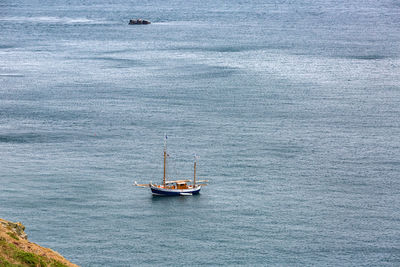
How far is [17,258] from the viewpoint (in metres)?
50.9

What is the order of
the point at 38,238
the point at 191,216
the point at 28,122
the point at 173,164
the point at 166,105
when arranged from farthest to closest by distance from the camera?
the point at 166,105 < the point at 28,122 < the point at 173,164 < the point at 191,216 < the point at 38,238

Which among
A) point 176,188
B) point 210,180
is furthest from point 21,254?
point 210,180

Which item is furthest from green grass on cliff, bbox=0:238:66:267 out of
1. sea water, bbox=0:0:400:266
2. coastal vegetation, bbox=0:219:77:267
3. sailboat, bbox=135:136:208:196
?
sailboat, bbox=135:136:208:196

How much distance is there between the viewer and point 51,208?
12862 centimetres

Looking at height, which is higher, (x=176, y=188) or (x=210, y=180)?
(x=210, y=180)

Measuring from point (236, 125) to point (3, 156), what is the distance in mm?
63831

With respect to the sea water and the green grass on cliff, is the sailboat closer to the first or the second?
the sea water

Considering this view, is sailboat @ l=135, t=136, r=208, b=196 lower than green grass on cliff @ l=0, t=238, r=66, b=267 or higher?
higher

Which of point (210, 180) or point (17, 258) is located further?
point (210, 180)

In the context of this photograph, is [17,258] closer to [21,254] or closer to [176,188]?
[21,254]

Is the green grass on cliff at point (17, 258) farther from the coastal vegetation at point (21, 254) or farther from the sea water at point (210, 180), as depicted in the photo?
the sea water at point (210, 180)

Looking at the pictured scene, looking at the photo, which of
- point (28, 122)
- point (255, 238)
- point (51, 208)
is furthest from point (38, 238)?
point (28, 122)

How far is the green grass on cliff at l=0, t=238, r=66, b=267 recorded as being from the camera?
50.2m

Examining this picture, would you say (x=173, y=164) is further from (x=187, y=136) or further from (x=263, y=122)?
(x=263, y=122)
